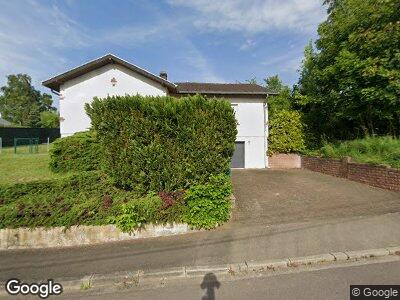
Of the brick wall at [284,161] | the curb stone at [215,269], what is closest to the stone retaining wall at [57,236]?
the curb stone at [215,269]

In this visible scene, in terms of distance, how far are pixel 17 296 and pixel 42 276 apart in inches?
21.4

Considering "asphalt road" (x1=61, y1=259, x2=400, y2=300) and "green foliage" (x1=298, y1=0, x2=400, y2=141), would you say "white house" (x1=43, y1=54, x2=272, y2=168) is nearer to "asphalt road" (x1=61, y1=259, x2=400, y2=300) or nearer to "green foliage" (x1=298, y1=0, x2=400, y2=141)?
"green foliage" (x1=298, y1=0, x2=400, y2=141)

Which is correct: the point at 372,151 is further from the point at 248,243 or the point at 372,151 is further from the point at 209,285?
the point at 209,285

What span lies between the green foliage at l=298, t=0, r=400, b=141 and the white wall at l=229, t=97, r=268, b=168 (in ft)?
9.21

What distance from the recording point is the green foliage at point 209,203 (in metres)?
6.62

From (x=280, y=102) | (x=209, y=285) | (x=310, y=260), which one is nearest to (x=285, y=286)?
(x=310, y=260)

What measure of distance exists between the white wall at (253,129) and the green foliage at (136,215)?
11.7 meters

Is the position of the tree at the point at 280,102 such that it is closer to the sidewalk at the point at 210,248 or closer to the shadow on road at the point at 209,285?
the sidewalk at the point at 210,248

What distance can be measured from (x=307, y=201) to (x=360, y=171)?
3.97 meters

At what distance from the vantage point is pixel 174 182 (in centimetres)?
690

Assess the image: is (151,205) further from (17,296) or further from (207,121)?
(17,296)

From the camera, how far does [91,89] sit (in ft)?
49.1

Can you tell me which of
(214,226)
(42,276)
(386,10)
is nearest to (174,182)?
(214,226)

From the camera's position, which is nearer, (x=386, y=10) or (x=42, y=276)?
(x=42, y=276)
